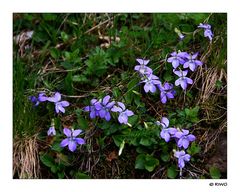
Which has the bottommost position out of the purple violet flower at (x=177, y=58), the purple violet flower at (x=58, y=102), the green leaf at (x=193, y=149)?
the green leaf at (x=193, y=149)

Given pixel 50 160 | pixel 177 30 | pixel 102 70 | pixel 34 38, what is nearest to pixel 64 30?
pixel 34 38

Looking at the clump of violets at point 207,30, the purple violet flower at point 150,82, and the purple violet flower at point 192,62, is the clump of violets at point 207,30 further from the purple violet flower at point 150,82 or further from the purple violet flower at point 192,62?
the purple violet flower at point 150,82

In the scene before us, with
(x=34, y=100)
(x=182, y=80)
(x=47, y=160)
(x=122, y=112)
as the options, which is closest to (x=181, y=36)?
(x=182, y=80)

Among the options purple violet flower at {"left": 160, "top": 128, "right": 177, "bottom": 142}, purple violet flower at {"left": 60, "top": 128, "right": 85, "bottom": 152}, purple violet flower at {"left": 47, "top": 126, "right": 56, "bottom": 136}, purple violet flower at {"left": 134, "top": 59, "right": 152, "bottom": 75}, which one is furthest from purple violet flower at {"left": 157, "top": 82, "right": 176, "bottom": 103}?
purple violet flower at {"left": 47, "top": 126, "right": 56, "bottom": 136}

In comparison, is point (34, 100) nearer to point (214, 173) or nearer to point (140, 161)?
point (140, 161)

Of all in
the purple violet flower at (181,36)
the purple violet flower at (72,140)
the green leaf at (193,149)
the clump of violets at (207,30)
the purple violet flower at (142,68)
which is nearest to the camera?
the purple violet flower at (72,140)

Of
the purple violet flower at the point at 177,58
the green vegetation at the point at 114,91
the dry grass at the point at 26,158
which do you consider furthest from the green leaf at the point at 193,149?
the dry grass at the point at 26,158

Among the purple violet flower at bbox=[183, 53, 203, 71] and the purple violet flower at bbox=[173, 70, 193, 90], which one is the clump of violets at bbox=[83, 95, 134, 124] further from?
the purple violet flower at bbox=[183, 53, 203, 71]
